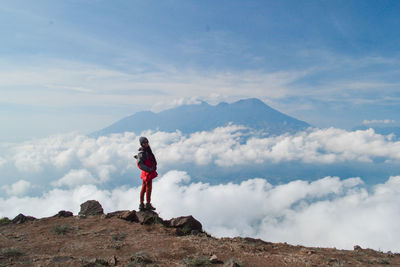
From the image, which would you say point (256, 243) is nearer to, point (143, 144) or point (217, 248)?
point (217, 248)

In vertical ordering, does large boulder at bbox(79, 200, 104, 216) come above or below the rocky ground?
above

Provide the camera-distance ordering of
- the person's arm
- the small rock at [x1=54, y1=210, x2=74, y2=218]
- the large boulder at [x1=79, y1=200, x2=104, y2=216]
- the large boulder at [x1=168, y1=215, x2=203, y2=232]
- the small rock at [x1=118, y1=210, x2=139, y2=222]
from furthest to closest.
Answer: the large boulder at [x1=79, y1=200, x2=104, y2=216]
the small rock at [x1=54, y1=210, x2=74, y2=218]
the person's arm
the small rock at [x1=118, y1=210, x2=139, y2=222]
the large boulder at [x1=168, y1=215, x2=203, y2=232]

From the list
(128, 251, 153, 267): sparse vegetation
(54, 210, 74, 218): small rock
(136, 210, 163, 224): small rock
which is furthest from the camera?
(54, 210, 74, 218): small rock

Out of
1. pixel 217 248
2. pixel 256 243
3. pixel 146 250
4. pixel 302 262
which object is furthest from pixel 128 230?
pixel 302 262

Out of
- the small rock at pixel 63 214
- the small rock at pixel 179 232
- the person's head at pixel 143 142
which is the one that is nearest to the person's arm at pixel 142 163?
the person's head at pixel 143 142

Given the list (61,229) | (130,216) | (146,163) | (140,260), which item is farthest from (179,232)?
(61,229)

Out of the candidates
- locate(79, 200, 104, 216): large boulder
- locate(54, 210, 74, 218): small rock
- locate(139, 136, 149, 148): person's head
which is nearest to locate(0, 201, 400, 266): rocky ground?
locate(54, 210, 74, 218): small rock

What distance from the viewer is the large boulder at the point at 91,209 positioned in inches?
438

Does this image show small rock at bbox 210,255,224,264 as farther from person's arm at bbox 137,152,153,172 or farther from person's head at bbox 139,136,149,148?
person's head at bbox 139,136,149,148

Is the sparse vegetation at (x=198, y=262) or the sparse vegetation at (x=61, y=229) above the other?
the sparse vegetation at (x=61, y=229)

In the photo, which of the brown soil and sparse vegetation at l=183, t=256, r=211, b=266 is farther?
the brown soil

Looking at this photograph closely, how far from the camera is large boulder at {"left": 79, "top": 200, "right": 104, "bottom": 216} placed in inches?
438

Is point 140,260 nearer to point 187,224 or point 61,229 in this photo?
point 187,224

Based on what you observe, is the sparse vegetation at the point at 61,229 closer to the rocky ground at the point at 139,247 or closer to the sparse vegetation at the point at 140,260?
the rocky ground at the point at 139,247
